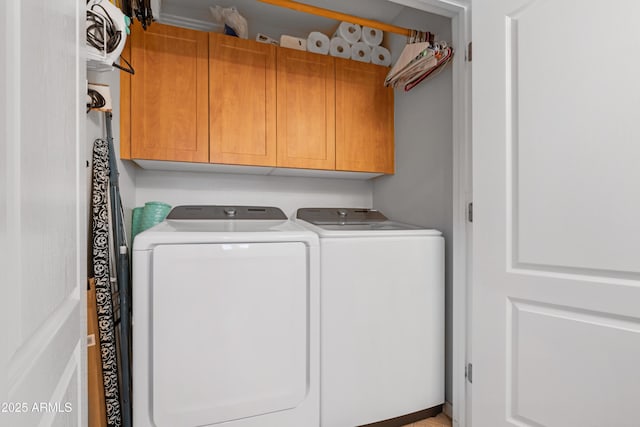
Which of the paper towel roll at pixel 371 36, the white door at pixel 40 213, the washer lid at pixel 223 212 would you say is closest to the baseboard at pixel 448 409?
the washer lid at pixel 223 212

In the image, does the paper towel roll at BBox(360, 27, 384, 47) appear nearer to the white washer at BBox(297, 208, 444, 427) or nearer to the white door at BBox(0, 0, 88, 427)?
the white washer at BBox(297, 208, 444, 427)

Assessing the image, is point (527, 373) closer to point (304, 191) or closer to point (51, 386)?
point (51, 386)

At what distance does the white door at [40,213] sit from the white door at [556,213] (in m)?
1.41

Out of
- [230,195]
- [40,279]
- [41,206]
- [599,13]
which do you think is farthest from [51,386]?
[230,195]

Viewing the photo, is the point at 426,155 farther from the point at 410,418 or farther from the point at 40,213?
the point at 40,213

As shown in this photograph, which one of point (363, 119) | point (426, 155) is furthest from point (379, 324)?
point (363, 119)

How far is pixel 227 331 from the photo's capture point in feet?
4.50

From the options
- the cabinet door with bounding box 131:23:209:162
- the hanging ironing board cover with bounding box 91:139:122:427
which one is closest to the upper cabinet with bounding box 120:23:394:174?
the cabinet door with bounding box 131:23:209:162

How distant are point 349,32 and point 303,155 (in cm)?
102

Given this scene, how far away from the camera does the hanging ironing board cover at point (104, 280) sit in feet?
4.34

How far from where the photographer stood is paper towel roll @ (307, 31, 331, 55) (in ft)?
7.34

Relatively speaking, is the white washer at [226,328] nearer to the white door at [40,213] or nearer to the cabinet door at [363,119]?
the white door at [40,213]

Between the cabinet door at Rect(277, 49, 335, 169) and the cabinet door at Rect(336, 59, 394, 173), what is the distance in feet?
0.24

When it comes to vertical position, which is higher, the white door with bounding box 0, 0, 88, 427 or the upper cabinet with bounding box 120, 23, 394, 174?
the upper cabinet with bounding box 120, 23, 394, 174
